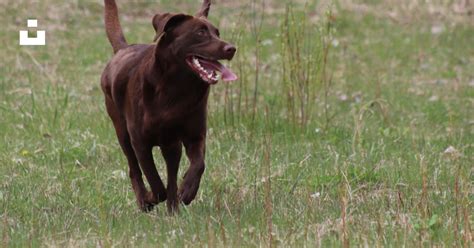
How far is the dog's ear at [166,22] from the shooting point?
260 inches

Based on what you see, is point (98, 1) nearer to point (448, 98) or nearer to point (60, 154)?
point (448, 98)

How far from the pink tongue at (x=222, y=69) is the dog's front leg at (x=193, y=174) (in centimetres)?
50

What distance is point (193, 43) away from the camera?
21.7 ft

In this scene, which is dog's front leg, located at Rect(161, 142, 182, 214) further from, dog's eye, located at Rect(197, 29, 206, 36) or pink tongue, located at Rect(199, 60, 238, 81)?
dog's eye, located at Rect(197, 29, 206, 36)

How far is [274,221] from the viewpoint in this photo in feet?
22.3

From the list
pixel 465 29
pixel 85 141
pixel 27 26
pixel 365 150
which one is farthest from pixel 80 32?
pixel 365 150

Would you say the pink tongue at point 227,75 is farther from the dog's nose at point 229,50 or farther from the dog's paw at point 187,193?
the dog's paw at point 187,193

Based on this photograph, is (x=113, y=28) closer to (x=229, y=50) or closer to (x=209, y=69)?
(x=209, y=69)

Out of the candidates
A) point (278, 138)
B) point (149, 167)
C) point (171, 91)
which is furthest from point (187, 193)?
point (278, 138)

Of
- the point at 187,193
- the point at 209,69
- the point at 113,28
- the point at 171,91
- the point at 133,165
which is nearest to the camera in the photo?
the point at 209,69

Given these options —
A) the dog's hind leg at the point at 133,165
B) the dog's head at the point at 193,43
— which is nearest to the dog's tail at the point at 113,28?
the dog's hind leg at the point at 133,165

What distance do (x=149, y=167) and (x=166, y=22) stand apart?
3.04 ft

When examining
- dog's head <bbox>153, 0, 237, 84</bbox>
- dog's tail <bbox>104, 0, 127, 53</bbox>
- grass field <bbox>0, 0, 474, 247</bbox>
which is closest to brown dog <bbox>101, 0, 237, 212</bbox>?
dog's head <bbox>153, 0, 237, 84</bbox>

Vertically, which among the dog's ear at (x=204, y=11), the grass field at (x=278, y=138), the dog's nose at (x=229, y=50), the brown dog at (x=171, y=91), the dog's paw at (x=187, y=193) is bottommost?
the grass field at (x=278, y=138)
